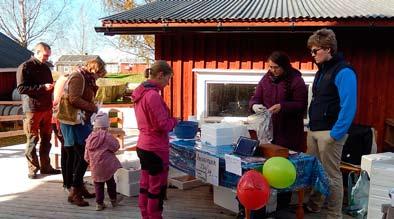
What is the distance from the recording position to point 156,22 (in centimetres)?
535

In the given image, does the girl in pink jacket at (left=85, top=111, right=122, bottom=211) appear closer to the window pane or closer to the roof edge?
the roof edge

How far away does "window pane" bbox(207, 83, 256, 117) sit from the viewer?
5.86 m

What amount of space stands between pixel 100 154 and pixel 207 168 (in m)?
1.29

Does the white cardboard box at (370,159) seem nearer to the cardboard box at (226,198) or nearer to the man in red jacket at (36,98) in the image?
the cardboard box at (226,198)

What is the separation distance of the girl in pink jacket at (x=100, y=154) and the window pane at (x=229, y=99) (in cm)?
201

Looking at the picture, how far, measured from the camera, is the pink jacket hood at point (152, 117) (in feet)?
11.2

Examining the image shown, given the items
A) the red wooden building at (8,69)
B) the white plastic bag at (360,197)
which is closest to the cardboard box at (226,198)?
the white plastic bag at (360,197)

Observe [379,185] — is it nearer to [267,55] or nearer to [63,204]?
[267,55]

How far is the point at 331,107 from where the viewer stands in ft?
11.7

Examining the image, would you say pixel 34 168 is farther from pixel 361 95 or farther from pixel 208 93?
pixel 361 95

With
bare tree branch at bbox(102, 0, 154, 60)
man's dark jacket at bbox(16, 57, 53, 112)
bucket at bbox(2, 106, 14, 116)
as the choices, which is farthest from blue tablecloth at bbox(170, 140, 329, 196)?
bare tree branch at bbox(102, 0, 154, 60)

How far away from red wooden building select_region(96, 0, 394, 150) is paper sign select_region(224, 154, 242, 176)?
89.1 inches

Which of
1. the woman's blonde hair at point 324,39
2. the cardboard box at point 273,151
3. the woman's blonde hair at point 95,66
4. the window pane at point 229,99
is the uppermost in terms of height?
the woman's blonde hair at point 324,39

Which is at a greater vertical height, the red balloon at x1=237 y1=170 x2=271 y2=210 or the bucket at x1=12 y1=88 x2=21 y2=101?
the bucket at x1=12 y1=88 x2=21 y2=101
